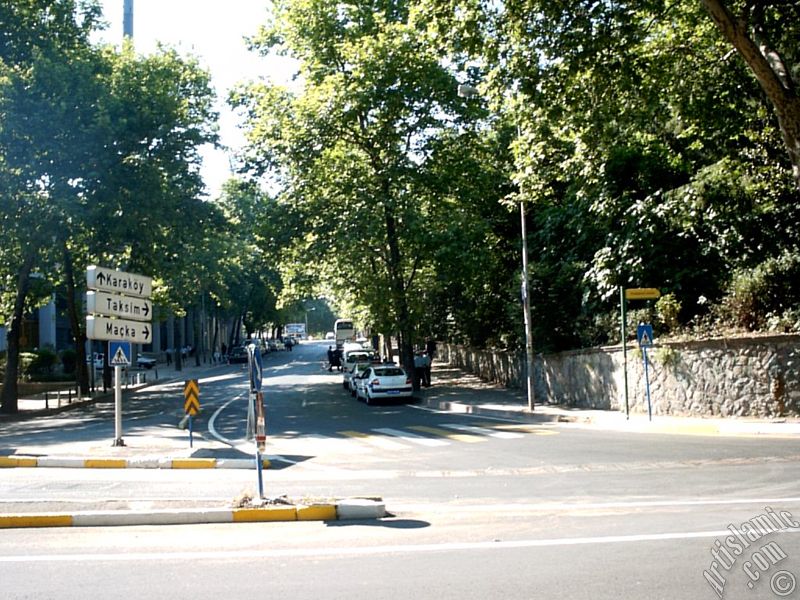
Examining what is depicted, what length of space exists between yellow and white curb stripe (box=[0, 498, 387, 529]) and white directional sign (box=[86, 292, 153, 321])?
8007mm

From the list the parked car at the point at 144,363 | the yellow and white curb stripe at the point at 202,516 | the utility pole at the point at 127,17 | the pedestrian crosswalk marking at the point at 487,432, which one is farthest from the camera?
the parked car at the point at 144,363

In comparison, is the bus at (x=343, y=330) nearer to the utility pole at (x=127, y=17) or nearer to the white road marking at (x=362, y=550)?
the utility pole at (x=127, y=17)

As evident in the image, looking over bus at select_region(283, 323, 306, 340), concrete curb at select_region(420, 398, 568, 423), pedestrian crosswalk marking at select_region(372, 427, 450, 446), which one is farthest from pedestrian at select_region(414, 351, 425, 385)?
bus at select_region(283, 323, 306, 340)

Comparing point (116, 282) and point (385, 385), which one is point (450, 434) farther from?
point (385, 385)

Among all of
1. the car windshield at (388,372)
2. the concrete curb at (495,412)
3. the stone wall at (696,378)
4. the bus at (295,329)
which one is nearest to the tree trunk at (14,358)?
the car windshield at (388,372)

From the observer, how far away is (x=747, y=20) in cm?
1545

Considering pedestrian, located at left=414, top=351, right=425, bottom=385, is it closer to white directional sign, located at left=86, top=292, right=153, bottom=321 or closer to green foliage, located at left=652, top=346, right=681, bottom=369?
green foliage, located at left=652, top=346, right=681, bottom=369

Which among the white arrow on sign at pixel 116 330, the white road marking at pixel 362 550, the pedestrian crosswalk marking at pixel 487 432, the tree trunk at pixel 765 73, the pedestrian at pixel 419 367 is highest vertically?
the tree trunk at pixel 765 73

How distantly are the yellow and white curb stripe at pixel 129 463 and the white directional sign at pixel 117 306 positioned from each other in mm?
3245

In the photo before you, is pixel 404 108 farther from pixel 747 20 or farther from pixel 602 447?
pixel 602 447

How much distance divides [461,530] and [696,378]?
14.1 metres

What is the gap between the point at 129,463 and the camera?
14.6 meters

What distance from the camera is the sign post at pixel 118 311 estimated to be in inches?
658

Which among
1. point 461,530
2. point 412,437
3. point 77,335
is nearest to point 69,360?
point 77,335
